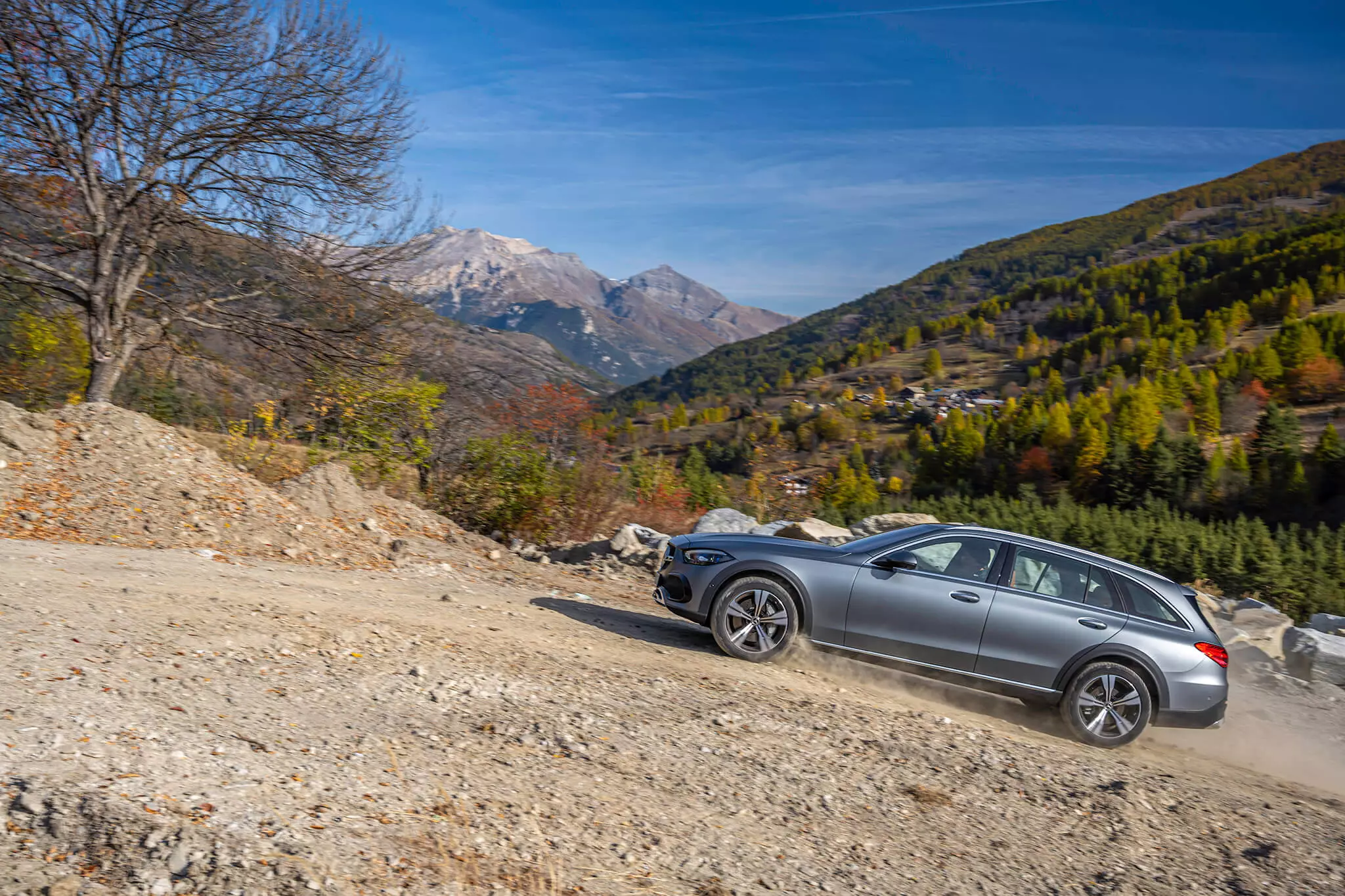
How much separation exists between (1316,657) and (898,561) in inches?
225

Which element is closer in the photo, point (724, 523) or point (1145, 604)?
point (1145, 604)

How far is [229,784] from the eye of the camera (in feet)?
13.4

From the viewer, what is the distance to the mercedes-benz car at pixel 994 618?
22.9 ft

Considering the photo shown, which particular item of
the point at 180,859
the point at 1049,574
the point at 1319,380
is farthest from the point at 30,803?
the point at 1319,380

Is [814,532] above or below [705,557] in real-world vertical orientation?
above

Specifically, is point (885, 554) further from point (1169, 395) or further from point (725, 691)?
point (1169, 395)

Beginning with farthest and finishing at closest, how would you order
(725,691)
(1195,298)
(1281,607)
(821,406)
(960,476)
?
(1195,298), (821,406), (960,476), (1281,607), (725,691)

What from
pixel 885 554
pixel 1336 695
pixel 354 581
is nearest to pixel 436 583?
pixel 354 581

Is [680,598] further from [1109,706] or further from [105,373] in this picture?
[105,373]

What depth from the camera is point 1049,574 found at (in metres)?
7.32

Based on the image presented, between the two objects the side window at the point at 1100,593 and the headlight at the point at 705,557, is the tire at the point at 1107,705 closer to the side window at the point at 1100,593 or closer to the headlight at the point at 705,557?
the side window at the point at 1100,593

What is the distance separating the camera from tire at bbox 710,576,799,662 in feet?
24.6

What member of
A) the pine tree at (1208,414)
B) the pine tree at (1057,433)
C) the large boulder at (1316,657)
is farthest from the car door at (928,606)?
the pine tree at (1208,414)

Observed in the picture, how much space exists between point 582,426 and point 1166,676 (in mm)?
12257
